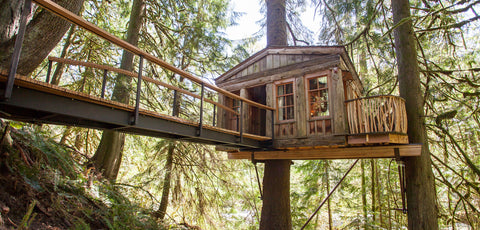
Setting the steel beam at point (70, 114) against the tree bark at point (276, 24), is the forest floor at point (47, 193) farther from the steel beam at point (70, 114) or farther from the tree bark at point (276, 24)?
the tree bark at point (276, 24)

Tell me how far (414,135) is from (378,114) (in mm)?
1279

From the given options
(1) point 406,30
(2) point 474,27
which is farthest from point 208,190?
(2) point 474,27

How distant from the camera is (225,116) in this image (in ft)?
26.1

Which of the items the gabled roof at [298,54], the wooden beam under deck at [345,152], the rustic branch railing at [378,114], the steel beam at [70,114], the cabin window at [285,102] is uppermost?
the gabled roof at [298,54]

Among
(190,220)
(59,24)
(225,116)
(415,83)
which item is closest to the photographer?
(59,24)

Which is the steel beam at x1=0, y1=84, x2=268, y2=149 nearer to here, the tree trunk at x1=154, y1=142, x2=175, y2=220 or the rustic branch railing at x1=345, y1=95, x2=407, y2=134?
the rustic branch railing at x1=345, y1=95, x2=407, y2=134

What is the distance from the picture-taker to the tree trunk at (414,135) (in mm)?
5379

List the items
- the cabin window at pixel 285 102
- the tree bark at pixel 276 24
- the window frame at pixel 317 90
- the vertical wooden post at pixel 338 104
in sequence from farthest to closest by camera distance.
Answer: the tree bark at pixel 276 24 → the cabin window at pixel 285 102 → the window frame at pixel 317 90 → the vertical wooden post at pixel 338 104

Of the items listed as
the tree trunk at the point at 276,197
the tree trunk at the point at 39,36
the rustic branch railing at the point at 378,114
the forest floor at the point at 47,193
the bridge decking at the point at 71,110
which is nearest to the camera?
the bridge decking at the point at 71,110

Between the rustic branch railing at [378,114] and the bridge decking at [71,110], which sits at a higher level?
the rustic branch railing at [378,114]

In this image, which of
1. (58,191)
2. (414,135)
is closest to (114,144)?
(58,191)

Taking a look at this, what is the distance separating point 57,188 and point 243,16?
8269 mm

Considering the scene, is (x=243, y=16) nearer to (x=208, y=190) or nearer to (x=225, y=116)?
(x=225, y=116)

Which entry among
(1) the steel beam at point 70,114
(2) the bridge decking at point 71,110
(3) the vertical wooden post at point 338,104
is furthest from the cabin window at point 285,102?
(1) the steel beam at point 70,114
